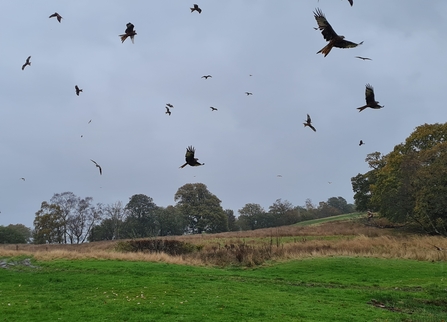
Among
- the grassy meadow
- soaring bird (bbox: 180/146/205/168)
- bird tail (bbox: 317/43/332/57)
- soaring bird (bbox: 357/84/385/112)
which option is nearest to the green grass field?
the grassy meadow

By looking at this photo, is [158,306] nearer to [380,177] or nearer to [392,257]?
[392,257]

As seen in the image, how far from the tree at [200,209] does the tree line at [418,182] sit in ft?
114

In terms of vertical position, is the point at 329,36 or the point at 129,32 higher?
the point at 129,32

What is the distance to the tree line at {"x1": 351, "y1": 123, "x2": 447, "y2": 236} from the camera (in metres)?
38.9

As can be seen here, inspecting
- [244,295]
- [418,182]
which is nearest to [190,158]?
[244,295]

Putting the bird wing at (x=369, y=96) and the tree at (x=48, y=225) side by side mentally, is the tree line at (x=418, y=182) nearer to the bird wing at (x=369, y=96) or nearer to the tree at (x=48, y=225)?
the bird wing at (x=369, y=96)

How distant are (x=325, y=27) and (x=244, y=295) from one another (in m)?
10.6

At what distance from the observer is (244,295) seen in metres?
13.8

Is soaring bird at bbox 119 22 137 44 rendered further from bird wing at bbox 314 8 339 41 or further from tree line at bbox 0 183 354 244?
tree line at bbox 0 183 354 244

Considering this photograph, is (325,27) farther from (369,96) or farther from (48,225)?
(48,225)

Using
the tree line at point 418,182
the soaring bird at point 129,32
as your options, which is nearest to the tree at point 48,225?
the tree line at point 418,182

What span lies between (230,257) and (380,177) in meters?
31.8

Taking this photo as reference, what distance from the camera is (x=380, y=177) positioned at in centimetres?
5138

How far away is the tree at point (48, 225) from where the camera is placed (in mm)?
70562
